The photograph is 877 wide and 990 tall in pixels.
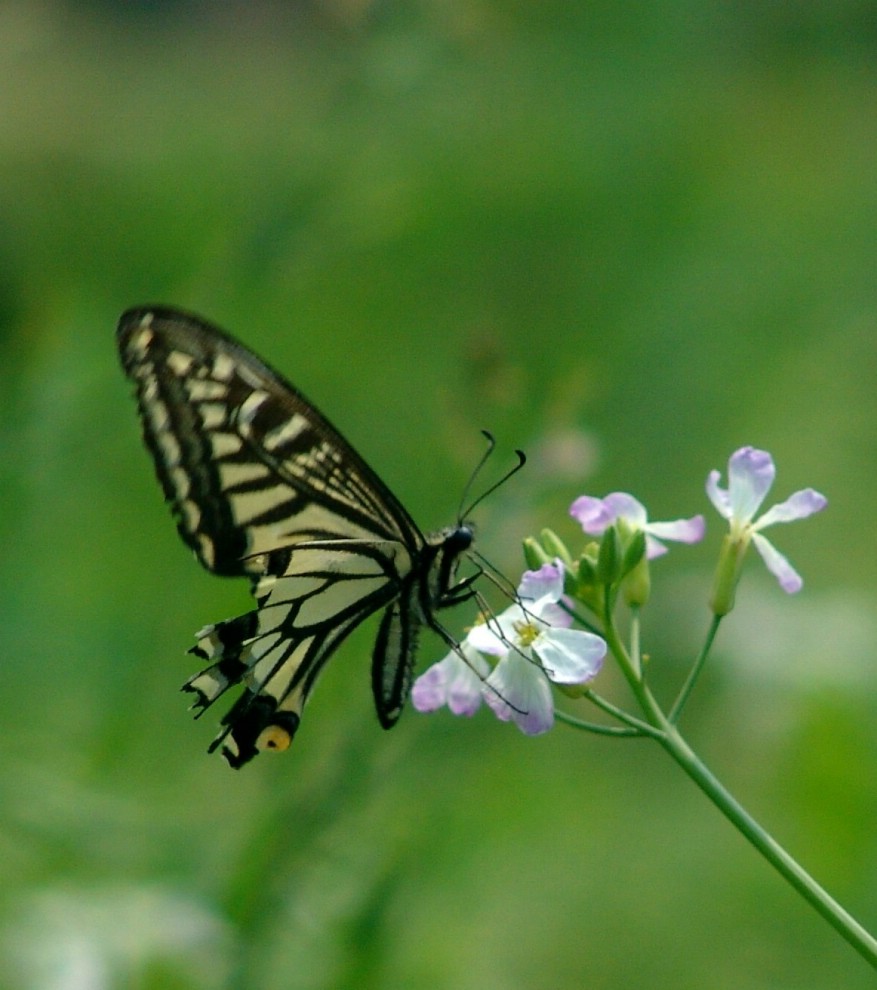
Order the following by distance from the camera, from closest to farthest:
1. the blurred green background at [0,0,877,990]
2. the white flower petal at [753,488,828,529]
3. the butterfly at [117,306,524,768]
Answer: the white flower petal at [753,488,828,529], the butterfly at [117,306,524,768], the blurred green background at [0,0,877,990]

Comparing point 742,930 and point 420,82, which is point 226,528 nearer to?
point 420,82

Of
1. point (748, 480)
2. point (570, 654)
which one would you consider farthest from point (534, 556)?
point (748, 480)

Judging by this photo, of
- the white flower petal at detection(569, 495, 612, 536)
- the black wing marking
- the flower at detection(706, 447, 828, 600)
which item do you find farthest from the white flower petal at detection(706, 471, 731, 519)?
the black wing marking

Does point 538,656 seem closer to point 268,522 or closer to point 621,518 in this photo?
point 621,518

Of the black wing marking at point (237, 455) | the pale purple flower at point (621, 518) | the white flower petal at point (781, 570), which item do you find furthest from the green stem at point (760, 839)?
the black wing marking at point (237, 455)

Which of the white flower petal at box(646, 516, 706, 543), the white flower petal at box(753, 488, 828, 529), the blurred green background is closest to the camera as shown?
the white flower petal at box(753, 488, 828, 529)

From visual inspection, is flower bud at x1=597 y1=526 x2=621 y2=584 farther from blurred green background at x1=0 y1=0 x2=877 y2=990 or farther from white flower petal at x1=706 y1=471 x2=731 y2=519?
blurred green background at x1=0 y1=0 x2=877 y2=990

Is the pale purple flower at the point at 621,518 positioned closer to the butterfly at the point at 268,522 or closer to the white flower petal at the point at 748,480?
the white flower petal at the point at 748,480
